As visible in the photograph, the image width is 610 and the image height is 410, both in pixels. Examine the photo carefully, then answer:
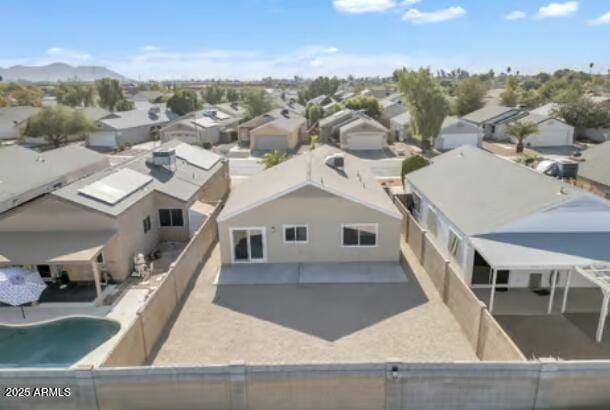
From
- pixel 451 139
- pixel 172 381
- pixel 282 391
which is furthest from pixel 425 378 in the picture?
pixel 451 139

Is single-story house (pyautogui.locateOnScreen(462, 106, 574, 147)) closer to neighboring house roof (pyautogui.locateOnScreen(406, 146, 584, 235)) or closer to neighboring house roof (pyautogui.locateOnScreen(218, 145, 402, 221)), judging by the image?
neighboring house roof (pyautogui.locateOnScreen(406, 146, 584, 235))

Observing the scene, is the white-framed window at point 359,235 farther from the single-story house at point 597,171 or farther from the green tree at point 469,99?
the green tree at point 469,99

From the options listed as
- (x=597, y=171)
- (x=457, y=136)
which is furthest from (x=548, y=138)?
(x=597, y=171)

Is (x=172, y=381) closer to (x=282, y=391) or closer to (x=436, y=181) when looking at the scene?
(x=282, y=391)

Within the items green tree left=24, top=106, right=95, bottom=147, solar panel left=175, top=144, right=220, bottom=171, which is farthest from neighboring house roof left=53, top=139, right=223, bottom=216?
green tree left=24, top=106, right=95, bottom=147

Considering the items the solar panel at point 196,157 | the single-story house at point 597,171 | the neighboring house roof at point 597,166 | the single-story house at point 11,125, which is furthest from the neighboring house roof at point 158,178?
the single-story house at point 11,125
